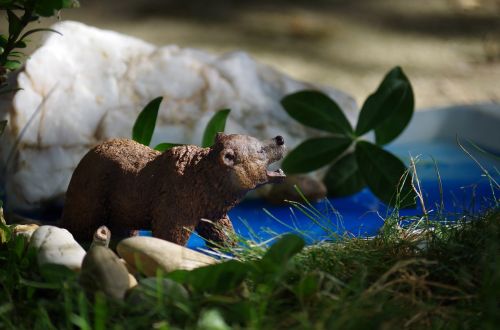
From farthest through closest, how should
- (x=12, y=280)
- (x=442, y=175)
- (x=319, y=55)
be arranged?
(x=319, y=55)
(x=442, y=175)
(x=12, y=280)

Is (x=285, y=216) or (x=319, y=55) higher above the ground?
(x=319, y=55)

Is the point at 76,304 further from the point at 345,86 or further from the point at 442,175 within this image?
the point at 345,86

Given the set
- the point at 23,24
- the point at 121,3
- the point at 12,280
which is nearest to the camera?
the point at 12,280

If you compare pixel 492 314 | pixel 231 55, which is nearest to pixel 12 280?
pixel 492 314

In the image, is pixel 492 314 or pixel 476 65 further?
pixel 476 65

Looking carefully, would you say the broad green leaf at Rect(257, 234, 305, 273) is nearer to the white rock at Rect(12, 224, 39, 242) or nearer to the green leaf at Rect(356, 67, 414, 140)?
the white rock at Rect(12, 224, 39, 242)

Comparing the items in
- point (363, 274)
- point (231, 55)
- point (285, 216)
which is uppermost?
point (231, 55)

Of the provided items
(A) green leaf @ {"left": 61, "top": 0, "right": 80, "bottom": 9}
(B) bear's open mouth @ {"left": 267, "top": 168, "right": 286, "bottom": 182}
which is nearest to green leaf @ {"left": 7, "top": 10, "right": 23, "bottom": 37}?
(A) green leaf @ {"left": 61, "top": 0, "right": 80, "bottom": 9}
